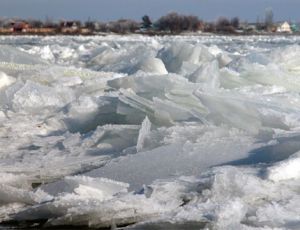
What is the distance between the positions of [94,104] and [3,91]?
178cm

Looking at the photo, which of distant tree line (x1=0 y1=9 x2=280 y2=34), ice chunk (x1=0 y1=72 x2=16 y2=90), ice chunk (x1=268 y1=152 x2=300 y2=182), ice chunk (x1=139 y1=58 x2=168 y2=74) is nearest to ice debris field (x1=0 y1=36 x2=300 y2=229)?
ice chunk (x1=268 y1=152 x2=300 y2=182)

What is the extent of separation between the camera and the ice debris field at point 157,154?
2514 mm

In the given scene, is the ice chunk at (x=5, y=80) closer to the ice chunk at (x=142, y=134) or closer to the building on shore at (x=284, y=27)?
the ice chunk at (x=142, y=134)

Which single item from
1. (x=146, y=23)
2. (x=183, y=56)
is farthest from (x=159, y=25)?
(x=183, y=56)

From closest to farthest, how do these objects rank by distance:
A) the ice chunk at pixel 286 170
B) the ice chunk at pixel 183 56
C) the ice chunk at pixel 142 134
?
the ice chunk at pixel 286 170, the ice chunk at pixel 142 134, the ice chunk at pixel 183 56

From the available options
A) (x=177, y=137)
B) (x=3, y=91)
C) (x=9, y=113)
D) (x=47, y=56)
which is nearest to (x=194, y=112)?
(x=177, y=137)

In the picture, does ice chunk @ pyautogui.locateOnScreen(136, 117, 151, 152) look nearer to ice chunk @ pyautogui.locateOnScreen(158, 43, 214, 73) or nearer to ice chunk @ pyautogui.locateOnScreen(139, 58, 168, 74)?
ice chunk @ pyautogui.locateOnScreen(139, 58, 168, 74)

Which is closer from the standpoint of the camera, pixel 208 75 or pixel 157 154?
pixel 157 154

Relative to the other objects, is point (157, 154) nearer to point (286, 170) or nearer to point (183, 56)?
point (286, 170)

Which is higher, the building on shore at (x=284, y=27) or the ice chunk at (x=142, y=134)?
the ice chunk at (x=142, y=134)

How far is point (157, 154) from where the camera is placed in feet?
10.8

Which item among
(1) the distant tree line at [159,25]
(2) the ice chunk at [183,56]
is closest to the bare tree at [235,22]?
(1) the distant tree line at [159,25]

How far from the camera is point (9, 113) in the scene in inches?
209

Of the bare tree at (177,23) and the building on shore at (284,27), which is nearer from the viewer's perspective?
the bare tree at (177,23)
